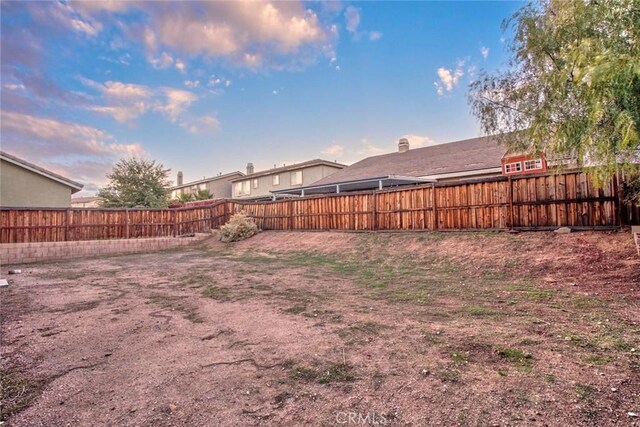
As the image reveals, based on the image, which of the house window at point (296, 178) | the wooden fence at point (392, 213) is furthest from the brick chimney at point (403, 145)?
the wooden fence at point (392, 213)

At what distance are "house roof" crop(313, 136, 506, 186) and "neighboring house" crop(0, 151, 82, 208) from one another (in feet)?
51.6

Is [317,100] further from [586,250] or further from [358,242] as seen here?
[586,250]

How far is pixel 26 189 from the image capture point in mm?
15359

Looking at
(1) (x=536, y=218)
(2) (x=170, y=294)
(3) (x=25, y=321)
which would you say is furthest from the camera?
(1) (x=536, y=218)

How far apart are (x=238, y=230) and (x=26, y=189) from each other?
1067 centimetres

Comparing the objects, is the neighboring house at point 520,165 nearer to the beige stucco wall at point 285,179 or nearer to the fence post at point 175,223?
the beige stucco wall at point 285,179

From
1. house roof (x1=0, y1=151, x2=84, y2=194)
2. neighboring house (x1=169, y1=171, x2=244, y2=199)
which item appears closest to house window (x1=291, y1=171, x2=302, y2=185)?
neighboring house (x1=169, y1=171, x2=244, y2=199)

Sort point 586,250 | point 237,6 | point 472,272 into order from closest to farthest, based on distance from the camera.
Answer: point 586,250 → point 472,272 → point 237,6

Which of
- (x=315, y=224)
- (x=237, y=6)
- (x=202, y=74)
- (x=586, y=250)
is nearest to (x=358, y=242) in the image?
(x=315, y=224)

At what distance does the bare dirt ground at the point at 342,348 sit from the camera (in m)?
2.15

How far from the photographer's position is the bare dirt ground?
7.06ft

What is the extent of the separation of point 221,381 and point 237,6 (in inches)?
437

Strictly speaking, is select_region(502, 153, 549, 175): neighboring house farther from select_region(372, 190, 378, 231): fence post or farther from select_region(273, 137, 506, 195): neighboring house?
select_region(372, 190, 378, 231): fence post

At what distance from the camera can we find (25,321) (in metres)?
4.51
